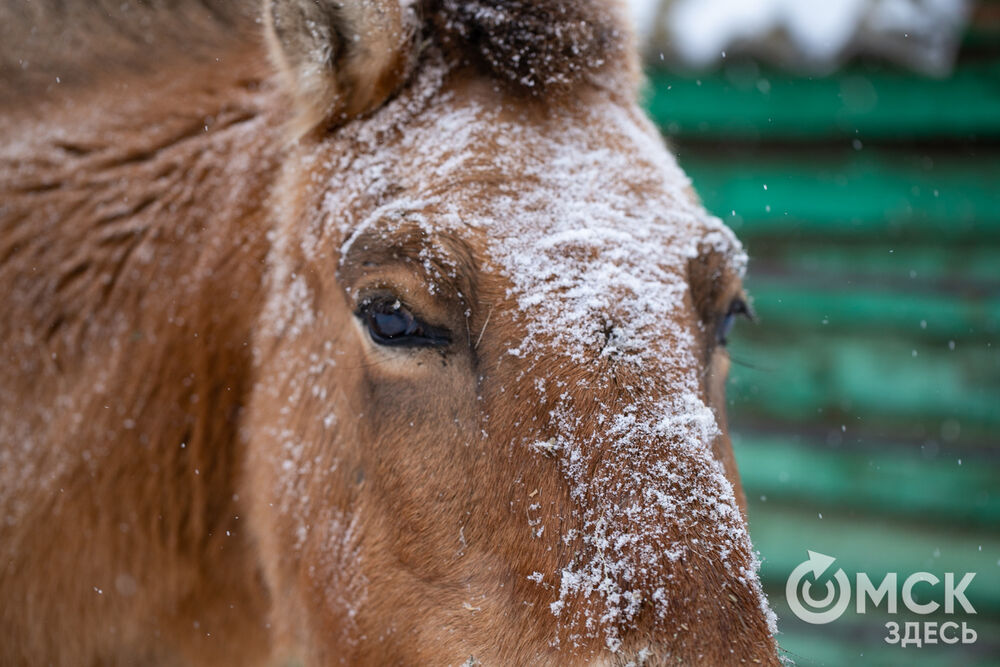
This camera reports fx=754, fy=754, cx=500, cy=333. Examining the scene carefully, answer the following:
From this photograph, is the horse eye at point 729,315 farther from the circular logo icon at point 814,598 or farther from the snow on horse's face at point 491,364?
the circular logo icon at point 814,598

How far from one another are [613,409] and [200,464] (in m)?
1.14

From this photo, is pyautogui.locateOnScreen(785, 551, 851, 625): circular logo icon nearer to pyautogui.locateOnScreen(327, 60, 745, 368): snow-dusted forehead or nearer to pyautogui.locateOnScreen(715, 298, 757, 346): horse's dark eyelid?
pyautogui.locateOnScreen(715, 298, 757, 346): horse's dark eyelid

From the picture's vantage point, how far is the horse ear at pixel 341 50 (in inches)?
64.5

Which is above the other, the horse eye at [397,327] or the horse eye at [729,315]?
the horse eye at [397,327]

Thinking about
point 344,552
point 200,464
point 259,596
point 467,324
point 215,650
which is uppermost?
point 467,324

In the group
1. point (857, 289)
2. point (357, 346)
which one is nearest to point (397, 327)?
point (357, 346)

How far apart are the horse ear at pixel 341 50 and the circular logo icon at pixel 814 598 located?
128 inches

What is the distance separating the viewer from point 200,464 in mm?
1908

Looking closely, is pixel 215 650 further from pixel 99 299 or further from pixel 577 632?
pixel 577 632

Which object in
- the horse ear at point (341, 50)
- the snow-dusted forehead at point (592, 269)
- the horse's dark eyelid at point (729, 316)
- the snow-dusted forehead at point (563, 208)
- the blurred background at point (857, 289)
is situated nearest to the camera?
the snow-dusted forehead at point (592, 269)

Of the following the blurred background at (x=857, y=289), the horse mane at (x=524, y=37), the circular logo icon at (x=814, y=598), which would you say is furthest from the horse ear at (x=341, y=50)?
the circular logo icon at (x=814, y=598)

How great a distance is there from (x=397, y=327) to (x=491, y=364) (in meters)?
0.23

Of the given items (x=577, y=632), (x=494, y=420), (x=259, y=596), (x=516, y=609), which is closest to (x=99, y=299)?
(x=259, y=596)

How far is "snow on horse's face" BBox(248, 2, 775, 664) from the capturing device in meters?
1.26
